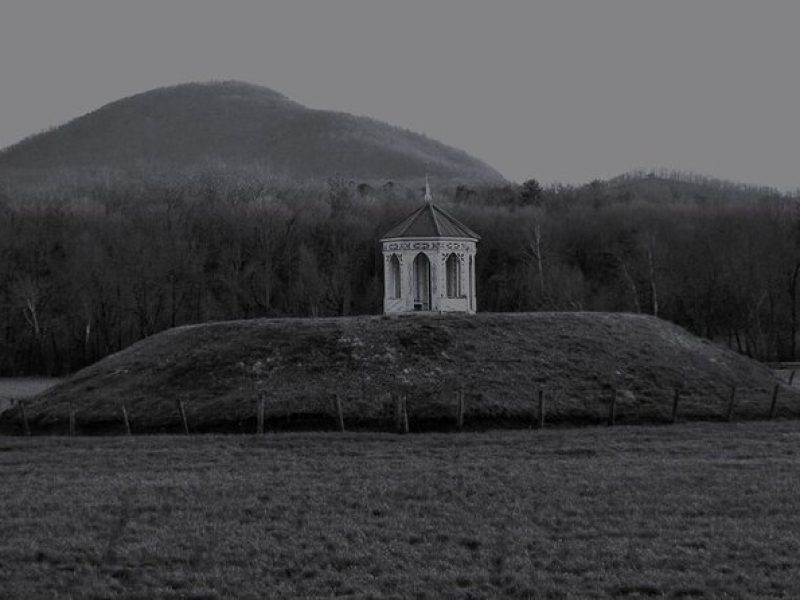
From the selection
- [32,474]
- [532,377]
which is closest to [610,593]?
[32,474]

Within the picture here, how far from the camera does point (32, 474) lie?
25.9 m

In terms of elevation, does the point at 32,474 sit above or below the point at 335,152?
below

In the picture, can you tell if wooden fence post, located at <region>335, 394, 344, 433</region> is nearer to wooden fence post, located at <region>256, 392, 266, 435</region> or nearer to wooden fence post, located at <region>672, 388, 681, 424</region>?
wooden fence post, located at <region>256, 392, 266, 435</region>

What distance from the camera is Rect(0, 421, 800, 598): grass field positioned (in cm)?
1573

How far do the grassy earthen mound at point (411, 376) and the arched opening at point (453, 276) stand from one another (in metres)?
4.86

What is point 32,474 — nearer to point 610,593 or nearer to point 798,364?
point 610,593

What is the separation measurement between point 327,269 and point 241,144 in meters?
101

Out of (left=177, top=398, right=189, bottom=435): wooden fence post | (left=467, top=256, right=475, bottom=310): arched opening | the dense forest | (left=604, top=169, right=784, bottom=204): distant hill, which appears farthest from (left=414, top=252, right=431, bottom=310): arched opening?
(left=604, top=169, right=784, bottom=204): distant hill

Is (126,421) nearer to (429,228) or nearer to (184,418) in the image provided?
(184,418)

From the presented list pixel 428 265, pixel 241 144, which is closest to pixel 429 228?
pixel 428 265

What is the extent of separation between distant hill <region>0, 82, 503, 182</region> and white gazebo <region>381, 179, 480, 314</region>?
103333mm

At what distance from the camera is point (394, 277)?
157 feet

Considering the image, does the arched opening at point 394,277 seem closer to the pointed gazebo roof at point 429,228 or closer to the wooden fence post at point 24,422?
the pointed gazebo roof at point 429,228

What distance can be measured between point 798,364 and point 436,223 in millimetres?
26019
